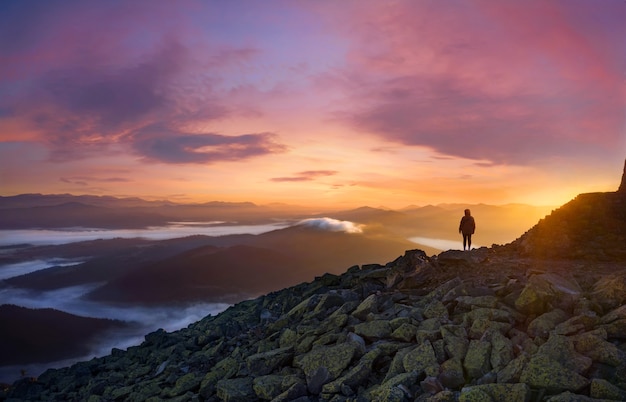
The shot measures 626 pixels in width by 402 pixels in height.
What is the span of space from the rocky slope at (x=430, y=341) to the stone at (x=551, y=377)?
25 millimetres

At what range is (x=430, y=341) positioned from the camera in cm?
1352

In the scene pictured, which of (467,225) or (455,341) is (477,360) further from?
(467,225)

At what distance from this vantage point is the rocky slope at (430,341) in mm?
11250

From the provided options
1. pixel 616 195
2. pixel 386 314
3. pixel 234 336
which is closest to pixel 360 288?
pixel 386 314

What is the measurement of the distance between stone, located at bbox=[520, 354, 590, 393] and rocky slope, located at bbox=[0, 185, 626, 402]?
0.03 m

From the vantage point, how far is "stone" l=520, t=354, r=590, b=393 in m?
10.4

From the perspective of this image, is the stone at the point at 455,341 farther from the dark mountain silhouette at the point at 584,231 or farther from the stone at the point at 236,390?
the dark mountain silhouette at the point at 584,231

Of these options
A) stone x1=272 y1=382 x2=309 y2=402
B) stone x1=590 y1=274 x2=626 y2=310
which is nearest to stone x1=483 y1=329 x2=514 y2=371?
stone x1=590 y1=274 x2=626 y2=310

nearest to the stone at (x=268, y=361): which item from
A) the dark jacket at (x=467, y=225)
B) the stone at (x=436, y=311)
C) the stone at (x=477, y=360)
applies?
the stone at (x=436, y=311)

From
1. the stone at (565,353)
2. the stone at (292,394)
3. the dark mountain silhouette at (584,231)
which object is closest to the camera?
the stone at (565,353)

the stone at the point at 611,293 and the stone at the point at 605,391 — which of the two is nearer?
the stone at the point at 605,391

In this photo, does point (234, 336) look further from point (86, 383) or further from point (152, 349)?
point (86, 383)

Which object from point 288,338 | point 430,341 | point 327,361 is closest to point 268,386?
point 327,361

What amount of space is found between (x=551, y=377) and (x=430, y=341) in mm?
3697
